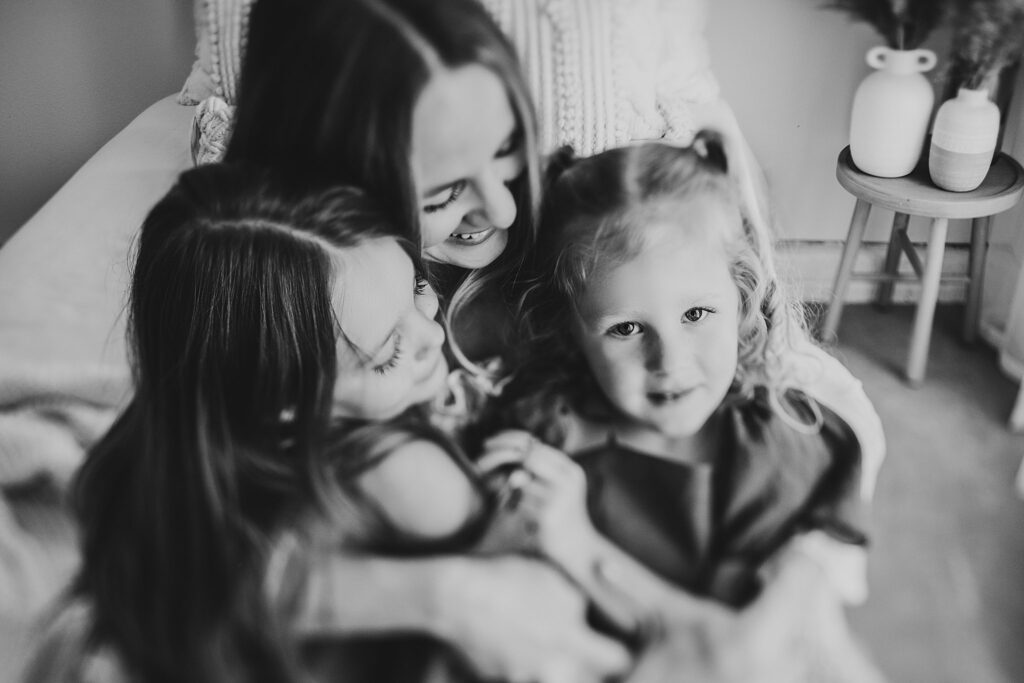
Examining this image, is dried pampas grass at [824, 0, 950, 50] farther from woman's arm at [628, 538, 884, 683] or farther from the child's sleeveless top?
woman's arm at [628, 538, 884, 683]

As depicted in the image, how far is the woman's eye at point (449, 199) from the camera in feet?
2.43

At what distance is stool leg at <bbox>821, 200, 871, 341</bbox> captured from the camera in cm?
90

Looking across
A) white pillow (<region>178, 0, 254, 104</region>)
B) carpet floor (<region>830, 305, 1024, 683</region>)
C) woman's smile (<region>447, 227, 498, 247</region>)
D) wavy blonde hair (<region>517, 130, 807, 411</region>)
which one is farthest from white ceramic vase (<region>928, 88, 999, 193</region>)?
white pillow (<region>178, 0, 254, 104</region>)

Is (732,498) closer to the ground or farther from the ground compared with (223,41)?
closer to the ground

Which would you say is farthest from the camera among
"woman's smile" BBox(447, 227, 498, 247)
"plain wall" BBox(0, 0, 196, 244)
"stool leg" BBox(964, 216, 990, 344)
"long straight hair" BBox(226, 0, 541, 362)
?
"plain wall" BBox(0, 0, 196, 244)

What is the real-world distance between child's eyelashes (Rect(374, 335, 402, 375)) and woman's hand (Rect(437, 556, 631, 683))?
0.19m

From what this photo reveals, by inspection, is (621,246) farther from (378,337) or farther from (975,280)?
(975,280)

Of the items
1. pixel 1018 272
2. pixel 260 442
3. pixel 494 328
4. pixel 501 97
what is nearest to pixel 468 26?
pixel 501 97

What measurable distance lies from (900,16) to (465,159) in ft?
1.39

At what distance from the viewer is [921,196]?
0.90 m

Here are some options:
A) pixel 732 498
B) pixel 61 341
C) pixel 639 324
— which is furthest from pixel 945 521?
pixel 61 341

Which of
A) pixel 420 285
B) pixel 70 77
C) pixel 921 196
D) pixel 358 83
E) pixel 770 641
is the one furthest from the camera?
pixel 70 77

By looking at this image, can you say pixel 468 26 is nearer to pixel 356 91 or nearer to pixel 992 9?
pixel 356 91

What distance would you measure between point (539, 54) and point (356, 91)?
18 cm
